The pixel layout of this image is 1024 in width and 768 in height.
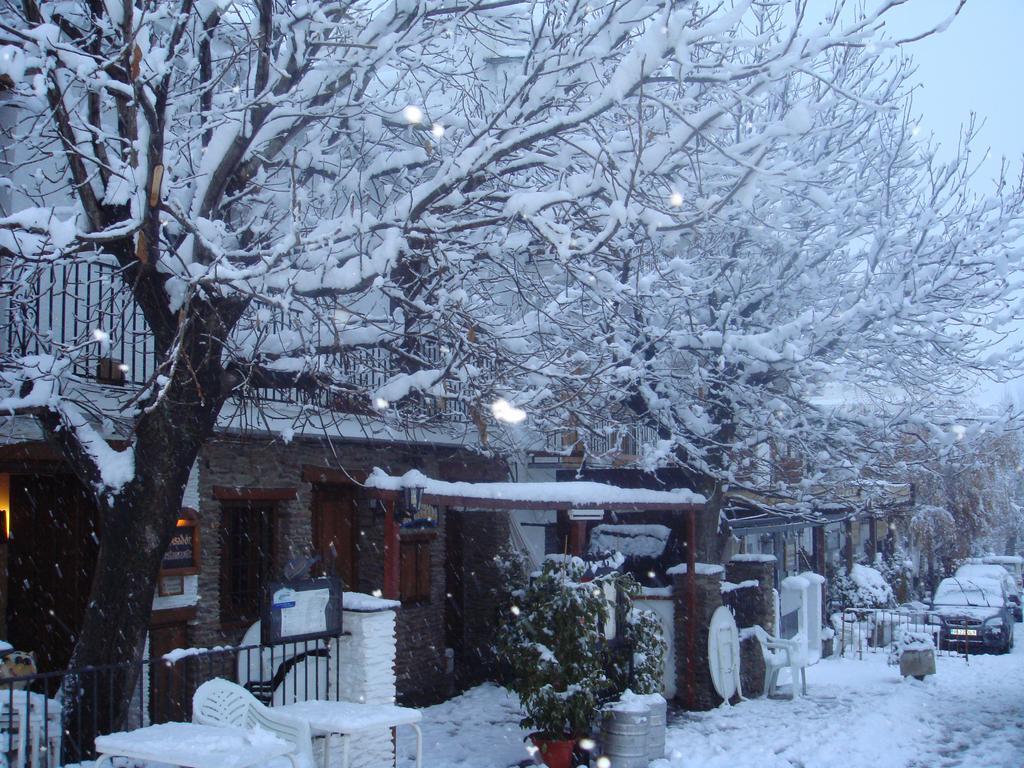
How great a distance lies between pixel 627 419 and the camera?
1371 centimetres

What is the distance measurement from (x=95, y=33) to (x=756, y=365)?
8062 mm

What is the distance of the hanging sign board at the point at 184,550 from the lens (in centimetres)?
911

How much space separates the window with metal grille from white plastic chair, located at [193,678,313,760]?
3449mm

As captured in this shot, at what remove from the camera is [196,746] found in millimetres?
5477

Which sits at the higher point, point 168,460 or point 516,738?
point 168,460

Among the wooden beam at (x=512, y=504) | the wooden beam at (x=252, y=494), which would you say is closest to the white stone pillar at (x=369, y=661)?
the wooden beam at (x=512, y=504)

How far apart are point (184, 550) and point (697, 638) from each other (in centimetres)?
674

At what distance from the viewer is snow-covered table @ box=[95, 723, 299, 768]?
210 inches

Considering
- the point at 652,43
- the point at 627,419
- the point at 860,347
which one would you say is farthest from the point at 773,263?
the point at 652,43

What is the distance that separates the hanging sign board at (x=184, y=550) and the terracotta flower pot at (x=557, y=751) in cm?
362

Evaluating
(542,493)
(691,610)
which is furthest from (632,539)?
(542,493)

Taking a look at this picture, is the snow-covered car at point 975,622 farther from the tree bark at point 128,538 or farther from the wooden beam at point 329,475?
the tree bark at point 128,538

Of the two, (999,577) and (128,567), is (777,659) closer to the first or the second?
(128,567)

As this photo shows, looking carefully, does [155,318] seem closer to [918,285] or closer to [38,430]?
[38,430]
